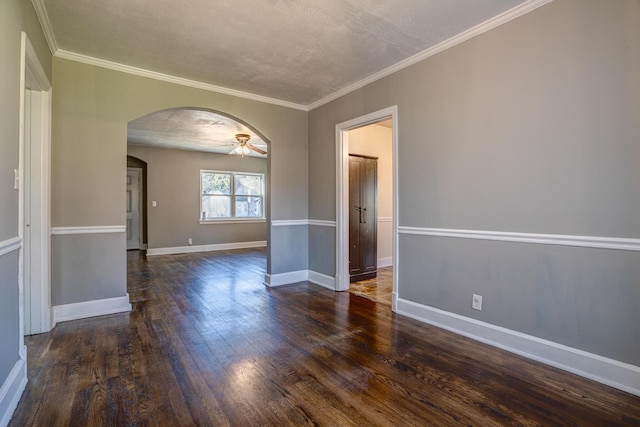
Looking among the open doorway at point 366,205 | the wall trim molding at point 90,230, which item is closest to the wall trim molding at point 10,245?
the wall trim molding at point 90,230

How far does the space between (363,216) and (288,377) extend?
3.00m

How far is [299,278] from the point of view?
4539mm

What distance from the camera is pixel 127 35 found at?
267cm

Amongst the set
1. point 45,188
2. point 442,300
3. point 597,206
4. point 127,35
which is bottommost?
point 442,300

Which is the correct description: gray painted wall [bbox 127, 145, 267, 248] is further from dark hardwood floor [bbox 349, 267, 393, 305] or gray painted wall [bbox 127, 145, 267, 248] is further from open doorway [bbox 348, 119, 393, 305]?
dark hardwood floor [bbox 349, 267, 393, 305]

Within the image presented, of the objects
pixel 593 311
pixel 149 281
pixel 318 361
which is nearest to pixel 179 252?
pixel 149 281

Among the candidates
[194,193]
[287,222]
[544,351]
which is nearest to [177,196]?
[194,193]

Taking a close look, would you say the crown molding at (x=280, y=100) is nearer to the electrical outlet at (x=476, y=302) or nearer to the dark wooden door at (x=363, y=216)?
the dark wooden door at (x=363, y=216)

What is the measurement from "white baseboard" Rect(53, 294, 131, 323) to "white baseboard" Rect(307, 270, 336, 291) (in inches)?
91.3

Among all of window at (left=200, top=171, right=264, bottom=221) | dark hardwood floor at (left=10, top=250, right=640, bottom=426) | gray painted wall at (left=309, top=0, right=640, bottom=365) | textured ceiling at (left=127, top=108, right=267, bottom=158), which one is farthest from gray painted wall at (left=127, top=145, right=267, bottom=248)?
gray painted wall at (left=309, top=0, right=640, bottom=365)

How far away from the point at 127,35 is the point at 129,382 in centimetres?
278

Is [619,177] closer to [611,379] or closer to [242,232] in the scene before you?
[611,379]

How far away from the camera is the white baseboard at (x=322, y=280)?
4176mm

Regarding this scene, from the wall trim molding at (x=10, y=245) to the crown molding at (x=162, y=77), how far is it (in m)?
2.09
